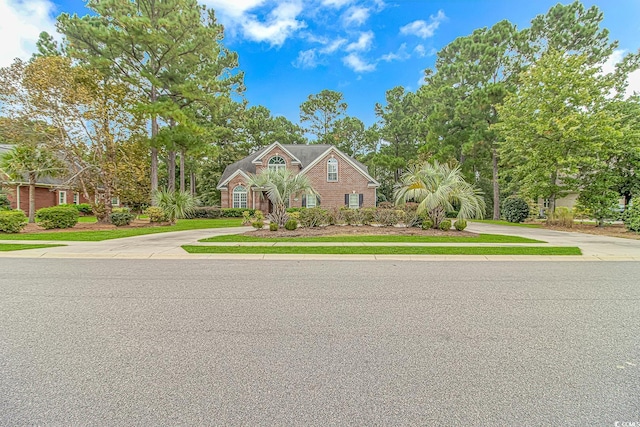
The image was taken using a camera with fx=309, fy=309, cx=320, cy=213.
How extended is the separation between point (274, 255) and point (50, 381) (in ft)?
22.4

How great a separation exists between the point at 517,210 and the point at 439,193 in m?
13.5

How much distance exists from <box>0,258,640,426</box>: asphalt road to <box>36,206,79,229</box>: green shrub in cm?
1167

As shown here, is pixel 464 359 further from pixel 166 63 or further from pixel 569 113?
pixel 166 63

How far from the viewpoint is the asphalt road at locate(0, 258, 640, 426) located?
242cm

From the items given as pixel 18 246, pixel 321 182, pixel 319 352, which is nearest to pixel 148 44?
pixel 18 246

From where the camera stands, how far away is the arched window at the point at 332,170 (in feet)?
94.7

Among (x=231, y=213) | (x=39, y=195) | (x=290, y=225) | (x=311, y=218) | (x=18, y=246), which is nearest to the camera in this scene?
(x=18, y=246)

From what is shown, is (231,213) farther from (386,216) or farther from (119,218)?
(386,216)

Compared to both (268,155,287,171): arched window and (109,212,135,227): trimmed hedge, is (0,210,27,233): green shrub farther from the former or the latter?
(268,155,287,171): arched window

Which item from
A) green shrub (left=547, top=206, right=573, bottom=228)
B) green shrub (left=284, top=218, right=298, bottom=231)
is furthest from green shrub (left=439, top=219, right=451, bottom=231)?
green shrub (left=547, top=206, right=573, bottom=228)

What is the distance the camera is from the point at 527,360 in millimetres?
3188

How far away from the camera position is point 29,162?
57.9 feet

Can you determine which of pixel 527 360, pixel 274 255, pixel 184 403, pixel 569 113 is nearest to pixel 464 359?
pixel 527 360

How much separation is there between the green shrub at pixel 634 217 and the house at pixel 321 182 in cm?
1712
